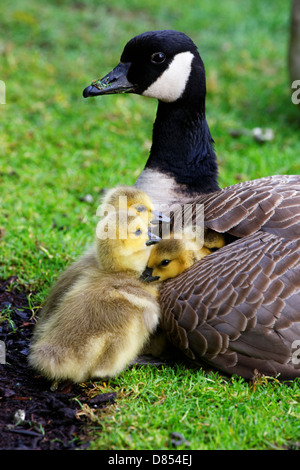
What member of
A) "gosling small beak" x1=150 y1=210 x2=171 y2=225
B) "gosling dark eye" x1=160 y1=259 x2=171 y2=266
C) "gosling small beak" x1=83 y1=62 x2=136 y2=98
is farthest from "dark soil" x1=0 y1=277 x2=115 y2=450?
"gosling small beak" x1=83 y1=62 x2=136 y2=98

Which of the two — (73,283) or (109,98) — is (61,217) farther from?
(109,98)

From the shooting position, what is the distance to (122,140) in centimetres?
776

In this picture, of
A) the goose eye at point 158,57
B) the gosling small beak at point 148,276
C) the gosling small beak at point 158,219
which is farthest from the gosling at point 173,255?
the goose eye at point 158,57

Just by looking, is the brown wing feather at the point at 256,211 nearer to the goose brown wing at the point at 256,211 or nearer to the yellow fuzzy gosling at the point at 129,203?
the goose brown wing at the point at 256,211

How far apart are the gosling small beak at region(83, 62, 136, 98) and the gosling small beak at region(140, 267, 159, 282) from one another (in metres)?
1.49

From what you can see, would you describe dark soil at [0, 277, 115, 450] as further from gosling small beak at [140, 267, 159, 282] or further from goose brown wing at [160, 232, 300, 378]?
gosling small beak at [140, 267, 159, 282]

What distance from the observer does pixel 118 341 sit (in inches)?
140

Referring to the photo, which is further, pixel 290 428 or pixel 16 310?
pixel 16 310

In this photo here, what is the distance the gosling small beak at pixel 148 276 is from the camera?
12.8 feet

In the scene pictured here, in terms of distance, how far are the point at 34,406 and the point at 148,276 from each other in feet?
3.39

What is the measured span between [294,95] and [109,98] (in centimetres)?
257

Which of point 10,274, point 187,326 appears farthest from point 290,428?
point 10,274
